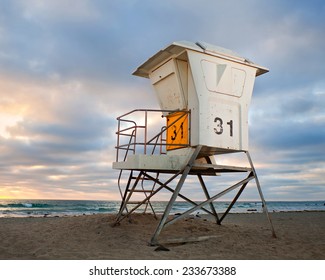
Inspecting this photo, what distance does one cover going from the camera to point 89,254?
298 inches

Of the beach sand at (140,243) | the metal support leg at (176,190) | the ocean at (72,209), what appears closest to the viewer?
the beach sand at (140,243)

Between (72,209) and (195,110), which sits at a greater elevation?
(195,110)

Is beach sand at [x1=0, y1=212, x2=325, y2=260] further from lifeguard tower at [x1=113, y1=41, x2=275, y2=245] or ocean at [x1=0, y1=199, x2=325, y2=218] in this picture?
ocean at [x1=0, y1=199, x2=325, y2=218]

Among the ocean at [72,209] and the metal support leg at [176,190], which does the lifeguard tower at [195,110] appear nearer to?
the metal support leg at [176,190]

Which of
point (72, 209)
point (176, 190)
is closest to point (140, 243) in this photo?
point (176, 190)

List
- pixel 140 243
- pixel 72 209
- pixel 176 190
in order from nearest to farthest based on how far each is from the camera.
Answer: pixel 176 190, pixel 140 243, pixel 72 209

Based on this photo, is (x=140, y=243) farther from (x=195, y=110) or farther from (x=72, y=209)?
(x=72, y=209)

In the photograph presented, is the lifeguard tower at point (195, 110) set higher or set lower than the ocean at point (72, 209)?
higher

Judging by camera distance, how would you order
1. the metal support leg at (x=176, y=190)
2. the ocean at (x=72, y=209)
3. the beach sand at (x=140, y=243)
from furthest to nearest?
1. the ocean at (x=72, y=209)
2. the metal support leg at (x=176, y=190)
3. the beach sand at (x=140, y=243)

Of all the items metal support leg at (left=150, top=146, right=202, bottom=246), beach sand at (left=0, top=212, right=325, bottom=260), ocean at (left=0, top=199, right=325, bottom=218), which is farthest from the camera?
ocean at (left=0, top=199, right=325, bottom=218)

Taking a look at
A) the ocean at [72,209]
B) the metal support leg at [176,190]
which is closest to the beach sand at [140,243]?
the metal support leg at [176,190]

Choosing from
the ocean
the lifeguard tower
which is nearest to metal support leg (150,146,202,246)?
the lifeguard tower
